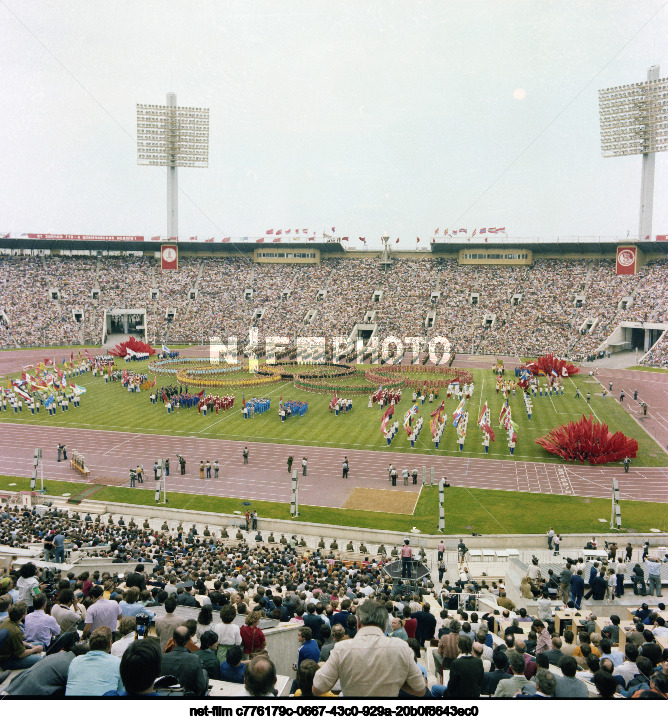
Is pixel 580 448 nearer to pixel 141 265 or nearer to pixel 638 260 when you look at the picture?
pixel 638 260

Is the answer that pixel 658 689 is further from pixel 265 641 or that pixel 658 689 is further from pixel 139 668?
pixel 139 668

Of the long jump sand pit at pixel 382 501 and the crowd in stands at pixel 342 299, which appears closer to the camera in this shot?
the long jump sand pit at pixel 382 501

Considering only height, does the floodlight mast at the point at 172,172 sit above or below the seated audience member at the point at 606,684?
above

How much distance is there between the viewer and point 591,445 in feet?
96.0

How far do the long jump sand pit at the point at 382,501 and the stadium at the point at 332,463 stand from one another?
4.9 inches

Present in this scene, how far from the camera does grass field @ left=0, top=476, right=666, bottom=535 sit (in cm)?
2144

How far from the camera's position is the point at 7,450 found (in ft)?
103

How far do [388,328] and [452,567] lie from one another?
2239 inches

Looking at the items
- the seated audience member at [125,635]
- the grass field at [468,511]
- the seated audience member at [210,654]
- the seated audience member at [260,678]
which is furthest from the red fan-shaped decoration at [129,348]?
the seated audience member at [260,678]

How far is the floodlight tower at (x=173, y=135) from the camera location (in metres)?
79.8

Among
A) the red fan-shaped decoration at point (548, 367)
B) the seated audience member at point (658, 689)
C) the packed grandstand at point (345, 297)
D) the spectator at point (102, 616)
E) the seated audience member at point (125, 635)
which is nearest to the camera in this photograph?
the seated audience member at point (658, 689)

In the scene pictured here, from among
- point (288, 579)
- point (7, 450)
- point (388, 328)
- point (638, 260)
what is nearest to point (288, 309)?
point (388, 328)

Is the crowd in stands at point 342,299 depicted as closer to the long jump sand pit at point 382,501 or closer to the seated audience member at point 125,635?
the long jump sand pit at point 382,501

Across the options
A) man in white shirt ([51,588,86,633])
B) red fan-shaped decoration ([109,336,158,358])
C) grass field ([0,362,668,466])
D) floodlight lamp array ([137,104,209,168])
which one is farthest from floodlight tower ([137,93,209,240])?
man in white shirt ([51,588,86,633])
